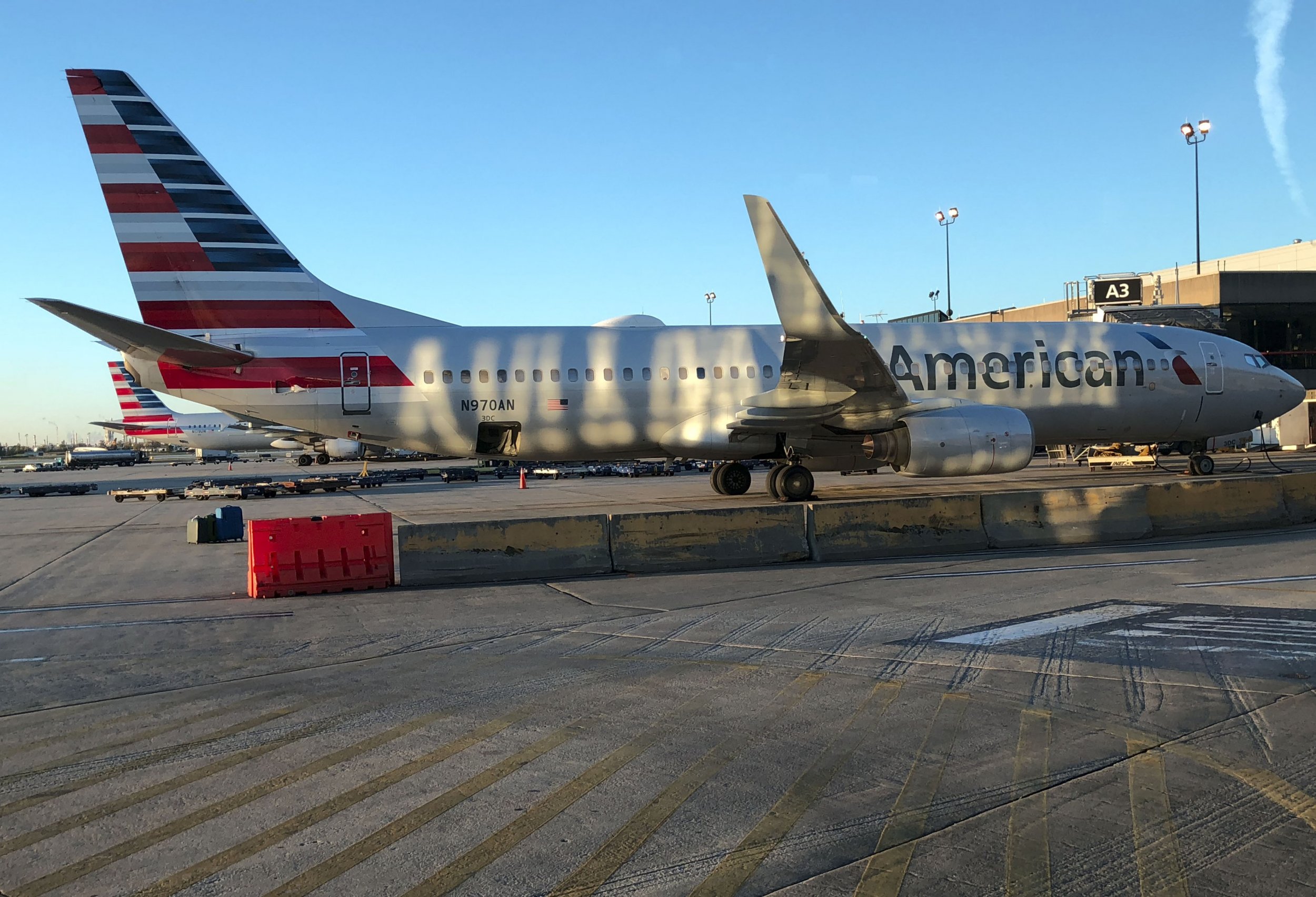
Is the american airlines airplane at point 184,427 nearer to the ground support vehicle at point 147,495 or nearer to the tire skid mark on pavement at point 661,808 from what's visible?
the ground support vehicle at point 147,495

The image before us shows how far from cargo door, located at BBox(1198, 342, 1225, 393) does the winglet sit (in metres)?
10.5

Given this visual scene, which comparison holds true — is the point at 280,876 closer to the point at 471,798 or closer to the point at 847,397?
the point at 471,798

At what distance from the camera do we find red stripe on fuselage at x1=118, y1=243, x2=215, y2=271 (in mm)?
16953

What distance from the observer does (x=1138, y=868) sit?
3.36 m

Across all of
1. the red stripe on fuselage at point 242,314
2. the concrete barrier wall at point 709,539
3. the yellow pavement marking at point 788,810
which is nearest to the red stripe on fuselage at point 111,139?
the red stripe on fuselage at point 242,314

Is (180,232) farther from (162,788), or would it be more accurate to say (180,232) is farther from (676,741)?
(676,741)

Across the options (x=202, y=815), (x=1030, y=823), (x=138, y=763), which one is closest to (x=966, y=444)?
(x=1030, y=823)

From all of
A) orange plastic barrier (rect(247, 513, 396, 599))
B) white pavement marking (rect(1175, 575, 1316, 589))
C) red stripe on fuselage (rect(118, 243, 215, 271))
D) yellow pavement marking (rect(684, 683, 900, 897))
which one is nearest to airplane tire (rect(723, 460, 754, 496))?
orange plastic barrier (rect(247, 513, 396, 599))

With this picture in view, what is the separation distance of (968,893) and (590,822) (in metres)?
1.47

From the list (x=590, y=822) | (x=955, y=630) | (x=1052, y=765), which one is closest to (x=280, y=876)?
(x=590, y=822)

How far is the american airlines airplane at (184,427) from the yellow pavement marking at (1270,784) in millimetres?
52626

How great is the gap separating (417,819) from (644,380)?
590 inches

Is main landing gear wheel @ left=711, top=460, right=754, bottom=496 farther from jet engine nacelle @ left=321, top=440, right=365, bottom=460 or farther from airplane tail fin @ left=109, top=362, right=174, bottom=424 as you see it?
airplane tail fin @ left=109, top=362, right=174, bottom=424

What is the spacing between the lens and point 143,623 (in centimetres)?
862
